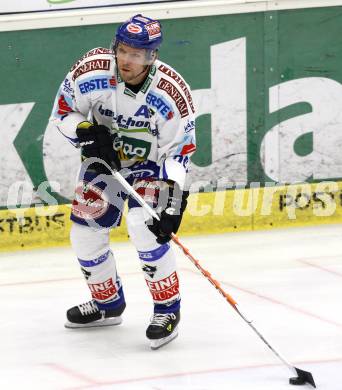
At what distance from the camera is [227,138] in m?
7.11

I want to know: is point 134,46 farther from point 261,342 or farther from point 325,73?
point 325,73

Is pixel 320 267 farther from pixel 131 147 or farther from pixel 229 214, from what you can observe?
pixel 131 147

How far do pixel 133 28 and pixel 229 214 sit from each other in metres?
2.84

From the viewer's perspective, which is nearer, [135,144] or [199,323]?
[135,144]

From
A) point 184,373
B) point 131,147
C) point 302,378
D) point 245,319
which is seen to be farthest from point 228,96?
point 302,378

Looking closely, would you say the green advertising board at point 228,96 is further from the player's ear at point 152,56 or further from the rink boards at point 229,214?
the player's ear at point 152,56

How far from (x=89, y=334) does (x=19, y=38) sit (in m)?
2.31

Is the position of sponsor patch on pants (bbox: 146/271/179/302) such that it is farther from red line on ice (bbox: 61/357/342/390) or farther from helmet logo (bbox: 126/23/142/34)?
helmet logo (bbox: 126/23/142/34)

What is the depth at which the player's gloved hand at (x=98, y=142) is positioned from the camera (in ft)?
15.3

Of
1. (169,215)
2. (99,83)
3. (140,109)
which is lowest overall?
(169,215)

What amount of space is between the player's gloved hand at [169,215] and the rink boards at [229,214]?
7.66 ft

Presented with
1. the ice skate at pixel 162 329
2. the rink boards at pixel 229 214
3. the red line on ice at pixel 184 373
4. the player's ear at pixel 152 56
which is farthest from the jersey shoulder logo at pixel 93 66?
the rink boards at pixel 229 214

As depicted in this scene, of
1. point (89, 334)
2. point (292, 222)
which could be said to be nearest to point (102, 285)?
point (89, 334)

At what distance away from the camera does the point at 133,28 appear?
4508 mm
